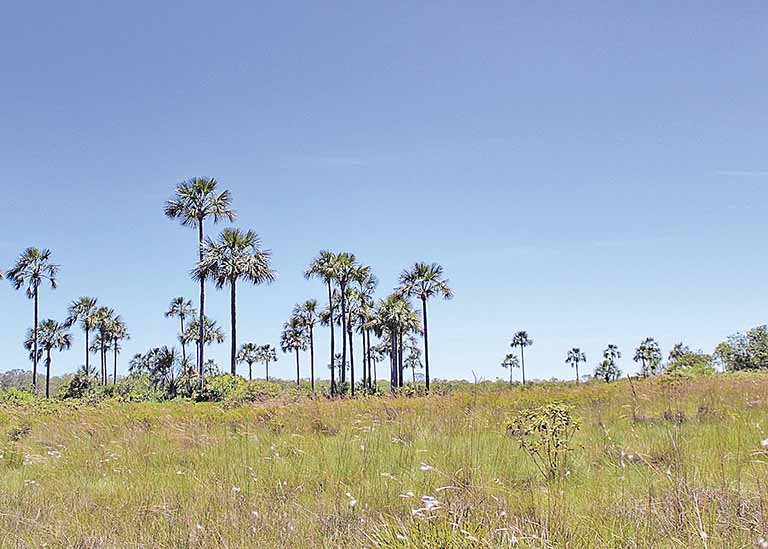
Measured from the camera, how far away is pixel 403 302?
62.2 metres

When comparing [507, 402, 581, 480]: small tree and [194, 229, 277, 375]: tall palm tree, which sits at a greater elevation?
[194, 229, 277, 375]: tall palm tree

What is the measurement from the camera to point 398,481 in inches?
202

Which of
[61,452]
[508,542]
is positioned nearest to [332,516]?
[508,542]

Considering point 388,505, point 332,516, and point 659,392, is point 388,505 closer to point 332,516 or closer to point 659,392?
point 332,516

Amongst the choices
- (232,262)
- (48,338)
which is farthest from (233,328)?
(48,338)

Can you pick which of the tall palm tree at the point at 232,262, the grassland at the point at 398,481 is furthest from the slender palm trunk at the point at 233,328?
the grassland at the point at 398,481

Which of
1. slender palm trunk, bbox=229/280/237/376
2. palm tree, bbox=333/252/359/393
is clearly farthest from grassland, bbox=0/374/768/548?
palm tree, bbox=333/252/359/393

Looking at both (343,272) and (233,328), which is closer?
(233,328)

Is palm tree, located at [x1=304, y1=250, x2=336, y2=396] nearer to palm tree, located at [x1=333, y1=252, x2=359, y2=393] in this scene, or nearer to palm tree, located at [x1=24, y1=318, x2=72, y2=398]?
palm tree, located at [x1=333, y1=252, x2=359, y2=393]

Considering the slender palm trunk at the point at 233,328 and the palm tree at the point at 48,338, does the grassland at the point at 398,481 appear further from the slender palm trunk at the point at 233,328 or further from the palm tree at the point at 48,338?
the palm tree at the point at 48,338

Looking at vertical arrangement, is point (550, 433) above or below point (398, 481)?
above

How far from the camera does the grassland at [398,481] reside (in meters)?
3.69

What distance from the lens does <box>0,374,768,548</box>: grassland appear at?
3.69 meters

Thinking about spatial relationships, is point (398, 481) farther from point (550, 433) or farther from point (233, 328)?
point (233, 328)
